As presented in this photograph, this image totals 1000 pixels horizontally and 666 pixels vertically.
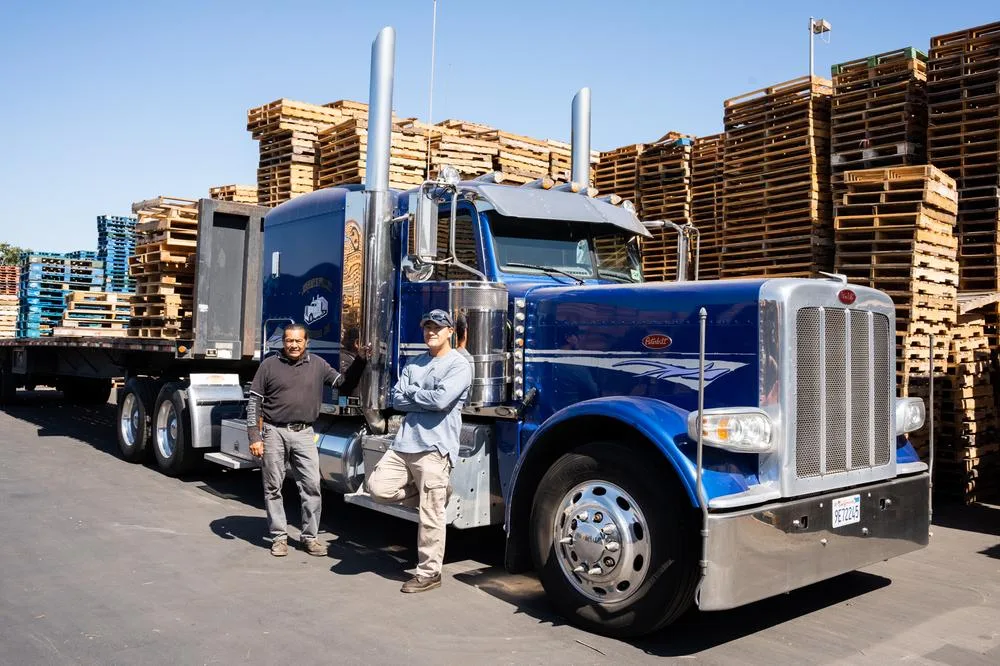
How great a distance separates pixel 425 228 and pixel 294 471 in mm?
2429

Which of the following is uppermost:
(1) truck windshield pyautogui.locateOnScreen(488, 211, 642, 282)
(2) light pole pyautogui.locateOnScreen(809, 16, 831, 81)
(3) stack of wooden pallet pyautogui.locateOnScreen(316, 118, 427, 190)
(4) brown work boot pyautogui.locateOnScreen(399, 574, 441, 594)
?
(2) light pole pyautogui.locateOnScreen(809, 16, 831, 81)

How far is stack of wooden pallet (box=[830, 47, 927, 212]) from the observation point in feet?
38.5

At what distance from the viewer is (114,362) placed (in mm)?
12688

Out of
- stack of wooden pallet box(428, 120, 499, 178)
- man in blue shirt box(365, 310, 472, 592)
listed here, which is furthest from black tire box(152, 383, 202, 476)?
stack of wooden pallet box(428, 120, 499, 178)

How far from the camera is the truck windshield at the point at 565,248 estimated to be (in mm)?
6875

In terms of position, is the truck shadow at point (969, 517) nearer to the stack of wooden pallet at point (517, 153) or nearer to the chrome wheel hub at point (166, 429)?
the stack of wooden pallet at point (517, 153)

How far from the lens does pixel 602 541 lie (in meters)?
5.27

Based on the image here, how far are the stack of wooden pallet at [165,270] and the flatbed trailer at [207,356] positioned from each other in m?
0.58

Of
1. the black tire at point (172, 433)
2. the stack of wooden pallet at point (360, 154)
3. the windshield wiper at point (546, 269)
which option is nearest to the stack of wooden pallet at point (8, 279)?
the stack of wooden pallet at point (360, 154)

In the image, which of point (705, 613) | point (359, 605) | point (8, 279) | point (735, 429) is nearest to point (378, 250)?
point (359, 605)

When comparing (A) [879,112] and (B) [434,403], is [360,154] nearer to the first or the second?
(A) [879,112]

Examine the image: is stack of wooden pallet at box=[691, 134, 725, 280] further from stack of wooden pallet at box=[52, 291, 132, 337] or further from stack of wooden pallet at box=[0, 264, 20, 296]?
stack of wooden pallet at box=[0, 264, 20, 296]

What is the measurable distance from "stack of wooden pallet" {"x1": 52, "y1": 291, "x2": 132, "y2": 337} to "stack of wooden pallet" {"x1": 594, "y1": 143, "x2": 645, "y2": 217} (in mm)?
9598

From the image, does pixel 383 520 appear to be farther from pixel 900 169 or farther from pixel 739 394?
pixel 900 169
